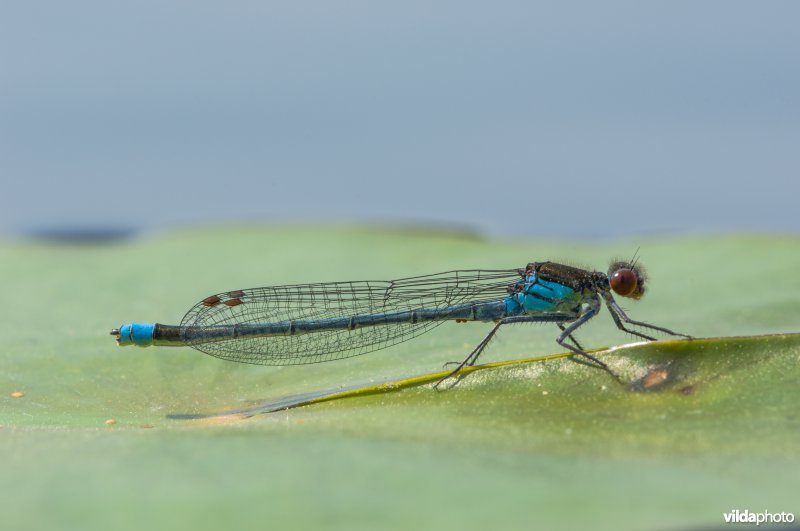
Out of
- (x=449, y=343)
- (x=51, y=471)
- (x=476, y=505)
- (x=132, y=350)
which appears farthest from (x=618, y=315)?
(x=51, y=471)

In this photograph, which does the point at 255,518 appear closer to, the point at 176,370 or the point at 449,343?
the point at 176,370

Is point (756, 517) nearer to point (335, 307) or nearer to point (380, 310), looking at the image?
point (380, 310)

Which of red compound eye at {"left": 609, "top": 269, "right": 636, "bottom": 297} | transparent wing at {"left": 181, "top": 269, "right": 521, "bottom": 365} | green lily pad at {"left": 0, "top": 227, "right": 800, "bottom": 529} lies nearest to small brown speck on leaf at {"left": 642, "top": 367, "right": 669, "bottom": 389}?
green lily pad at {"left": 0, "top": 227, "right": 800, "bottom": 529}

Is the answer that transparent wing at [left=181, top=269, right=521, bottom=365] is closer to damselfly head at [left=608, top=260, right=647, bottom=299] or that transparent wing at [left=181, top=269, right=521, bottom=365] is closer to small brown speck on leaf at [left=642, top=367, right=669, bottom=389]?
damselfly head at [left=608, top=260, right=647, bottom=299]

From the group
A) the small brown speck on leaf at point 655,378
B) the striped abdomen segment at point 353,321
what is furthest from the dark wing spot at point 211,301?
the small brown speck on leaf at point 655,378

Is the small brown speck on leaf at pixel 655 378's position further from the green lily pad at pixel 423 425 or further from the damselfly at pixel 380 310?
the damselfly at pixel 380 310

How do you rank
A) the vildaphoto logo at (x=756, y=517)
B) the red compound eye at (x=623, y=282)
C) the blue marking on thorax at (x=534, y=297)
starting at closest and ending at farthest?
the vildaphoto logo at (x=756, y=517)
the red compound eye at (x=623, y=282)
the blue marking on thorax at (x=534, y=297)
